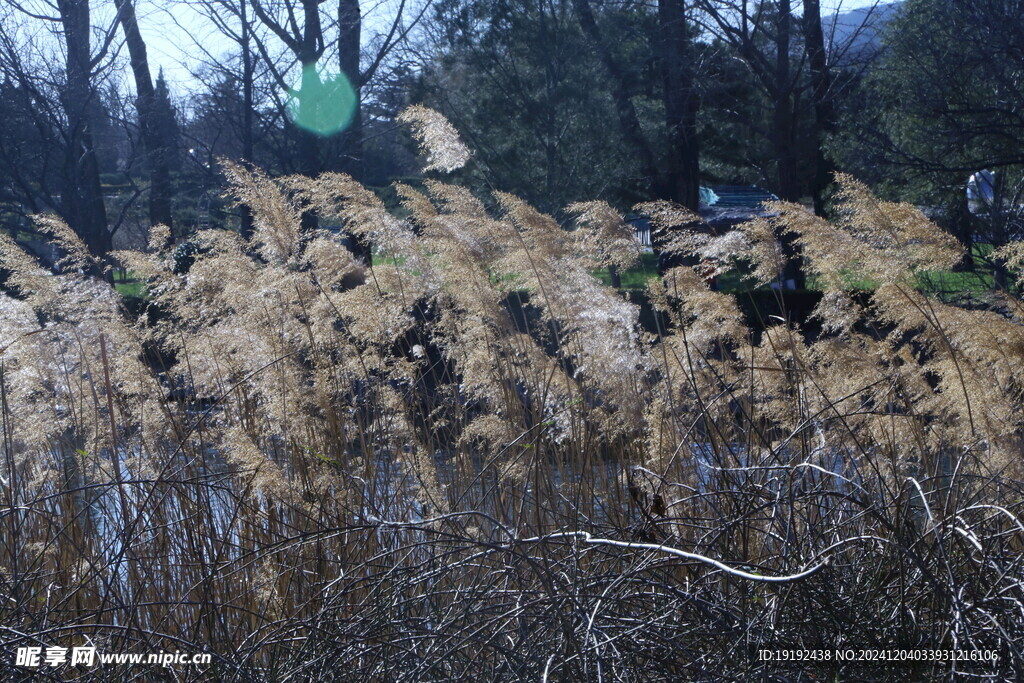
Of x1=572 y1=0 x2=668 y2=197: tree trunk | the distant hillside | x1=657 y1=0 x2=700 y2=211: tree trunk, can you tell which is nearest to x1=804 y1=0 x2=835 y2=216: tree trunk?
the distant hillside

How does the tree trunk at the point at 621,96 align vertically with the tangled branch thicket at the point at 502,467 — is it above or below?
above

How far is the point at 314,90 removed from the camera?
13523mm

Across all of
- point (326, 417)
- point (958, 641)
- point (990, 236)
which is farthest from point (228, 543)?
point (990, 236)

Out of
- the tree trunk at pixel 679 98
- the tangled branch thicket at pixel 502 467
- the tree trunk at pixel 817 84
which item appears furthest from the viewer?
the tree trunk at pixel 817 84

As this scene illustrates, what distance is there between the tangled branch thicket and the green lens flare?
9700 mm

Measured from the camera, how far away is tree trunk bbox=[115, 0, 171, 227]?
43.5 ft

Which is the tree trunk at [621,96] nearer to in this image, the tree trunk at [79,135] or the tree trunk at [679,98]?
the tree trunk at [679,98]

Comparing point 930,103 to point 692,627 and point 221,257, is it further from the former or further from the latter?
point 692,627

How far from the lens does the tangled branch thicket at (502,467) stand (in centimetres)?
198

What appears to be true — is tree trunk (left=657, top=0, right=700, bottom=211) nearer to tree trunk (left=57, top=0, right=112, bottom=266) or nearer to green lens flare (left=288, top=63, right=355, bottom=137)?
green lens flare (left=288, top=63, right=355, bottom=137)

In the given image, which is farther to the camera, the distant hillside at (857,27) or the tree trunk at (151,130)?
the tree trunk at (151,130)

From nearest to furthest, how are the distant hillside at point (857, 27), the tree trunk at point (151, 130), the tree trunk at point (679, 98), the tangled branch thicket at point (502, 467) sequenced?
the tangled branch thicket at point (502, 467) → the tree trunk at point (679, 98) → the distant hillside at point (857, 27) → the tree trunk at point (151, 130)

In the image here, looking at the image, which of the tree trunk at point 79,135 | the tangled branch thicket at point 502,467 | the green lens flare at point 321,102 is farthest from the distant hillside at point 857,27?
the tree trunk at point 79,135

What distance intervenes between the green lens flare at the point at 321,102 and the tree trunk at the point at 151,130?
81.2 inches
